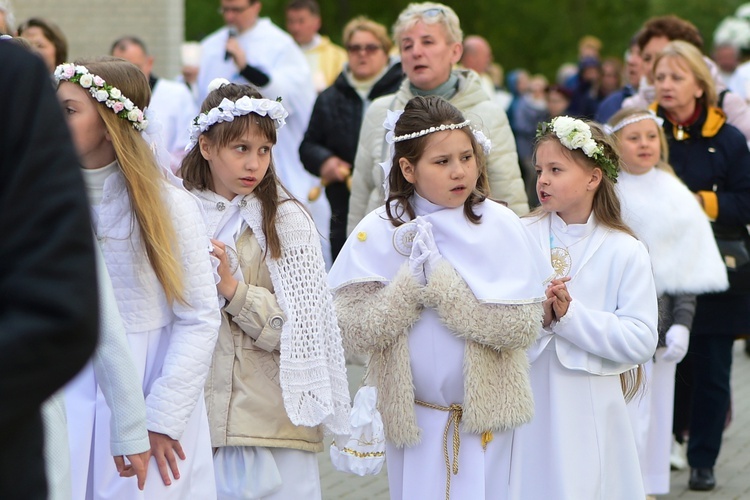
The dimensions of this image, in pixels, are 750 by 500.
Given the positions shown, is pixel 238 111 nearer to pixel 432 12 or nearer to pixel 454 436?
pixel 454 436

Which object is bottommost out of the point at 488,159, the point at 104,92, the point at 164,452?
the point at 164,452

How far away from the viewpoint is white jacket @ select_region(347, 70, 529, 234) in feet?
19.2

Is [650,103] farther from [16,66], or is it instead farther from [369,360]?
[16,66]

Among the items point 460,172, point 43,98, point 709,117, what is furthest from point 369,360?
point 709,117

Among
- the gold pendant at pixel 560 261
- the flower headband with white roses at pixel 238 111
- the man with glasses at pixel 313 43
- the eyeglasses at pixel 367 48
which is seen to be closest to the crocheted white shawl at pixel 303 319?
the flower headband with white roses at pixel 238 111

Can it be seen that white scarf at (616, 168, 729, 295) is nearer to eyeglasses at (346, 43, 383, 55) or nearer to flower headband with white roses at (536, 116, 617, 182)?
flower headband with white roses at (536, 116, 617, 182)

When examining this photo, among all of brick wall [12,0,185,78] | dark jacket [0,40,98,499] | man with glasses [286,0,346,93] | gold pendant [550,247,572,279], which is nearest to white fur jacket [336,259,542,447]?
gold pendant [550,247,572,279]

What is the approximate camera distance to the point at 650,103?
712 centimetres

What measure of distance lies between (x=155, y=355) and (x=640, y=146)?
117 inches

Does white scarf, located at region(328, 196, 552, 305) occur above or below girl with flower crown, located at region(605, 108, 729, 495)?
above

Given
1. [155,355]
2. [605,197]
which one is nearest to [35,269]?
[155,355]

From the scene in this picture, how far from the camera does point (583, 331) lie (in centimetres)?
438

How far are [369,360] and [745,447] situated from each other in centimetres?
388

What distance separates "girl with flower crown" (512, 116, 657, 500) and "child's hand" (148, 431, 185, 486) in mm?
1434
